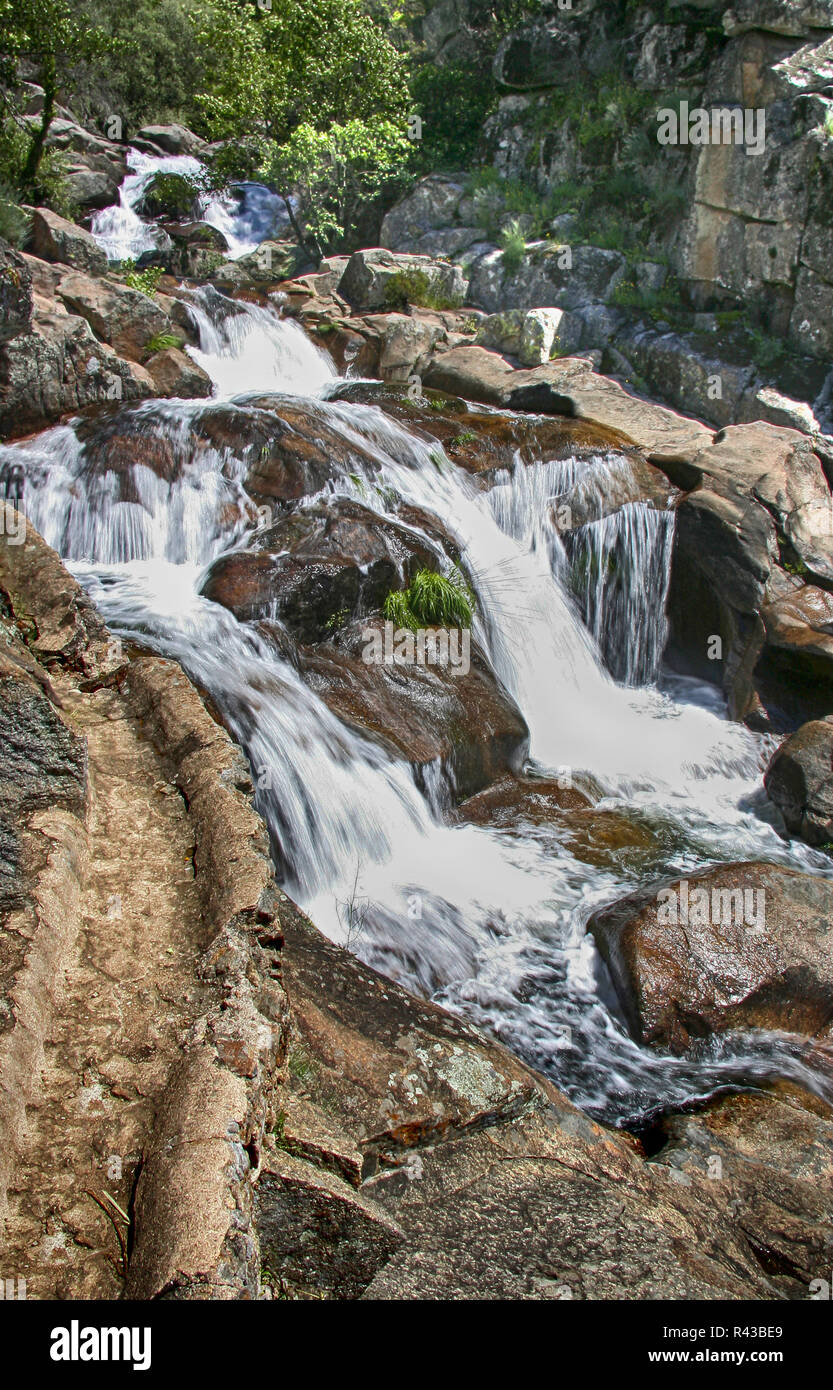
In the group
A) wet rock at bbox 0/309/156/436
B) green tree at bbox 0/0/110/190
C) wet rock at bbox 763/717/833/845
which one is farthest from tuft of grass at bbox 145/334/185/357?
A: wet rock at bbox 763/717/833/845

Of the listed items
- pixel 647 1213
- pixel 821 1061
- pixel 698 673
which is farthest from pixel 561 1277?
pixel 698 673

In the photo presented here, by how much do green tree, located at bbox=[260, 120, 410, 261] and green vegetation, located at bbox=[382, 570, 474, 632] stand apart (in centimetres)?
1228

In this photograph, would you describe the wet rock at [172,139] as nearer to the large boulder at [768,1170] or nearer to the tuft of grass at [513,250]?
the tuft of grass at [513,250]

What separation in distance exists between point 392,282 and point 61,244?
17.3 ft

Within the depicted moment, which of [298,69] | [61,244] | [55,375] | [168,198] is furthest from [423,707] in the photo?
[298,69]

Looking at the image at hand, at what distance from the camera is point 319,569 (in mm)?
7066

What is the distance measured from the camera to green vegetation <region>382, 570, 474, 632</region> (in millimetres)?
7344

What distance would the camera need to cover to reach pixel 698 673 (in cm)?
957

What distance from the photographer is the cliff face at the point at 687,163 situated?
12922 mm

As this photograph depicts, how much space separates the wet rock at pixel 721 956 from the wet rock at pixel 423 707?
176 centimetres

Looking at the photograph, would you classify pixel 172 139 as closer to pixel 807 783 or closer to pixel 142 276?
pixel 142 276

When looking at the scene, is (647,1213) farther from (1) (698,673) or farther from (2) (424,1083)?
(1) (698,673)

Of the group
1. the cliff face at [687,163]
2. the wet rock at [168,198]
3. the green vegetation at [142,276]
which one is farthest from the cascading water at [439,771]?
the wet rock at [168,198]
